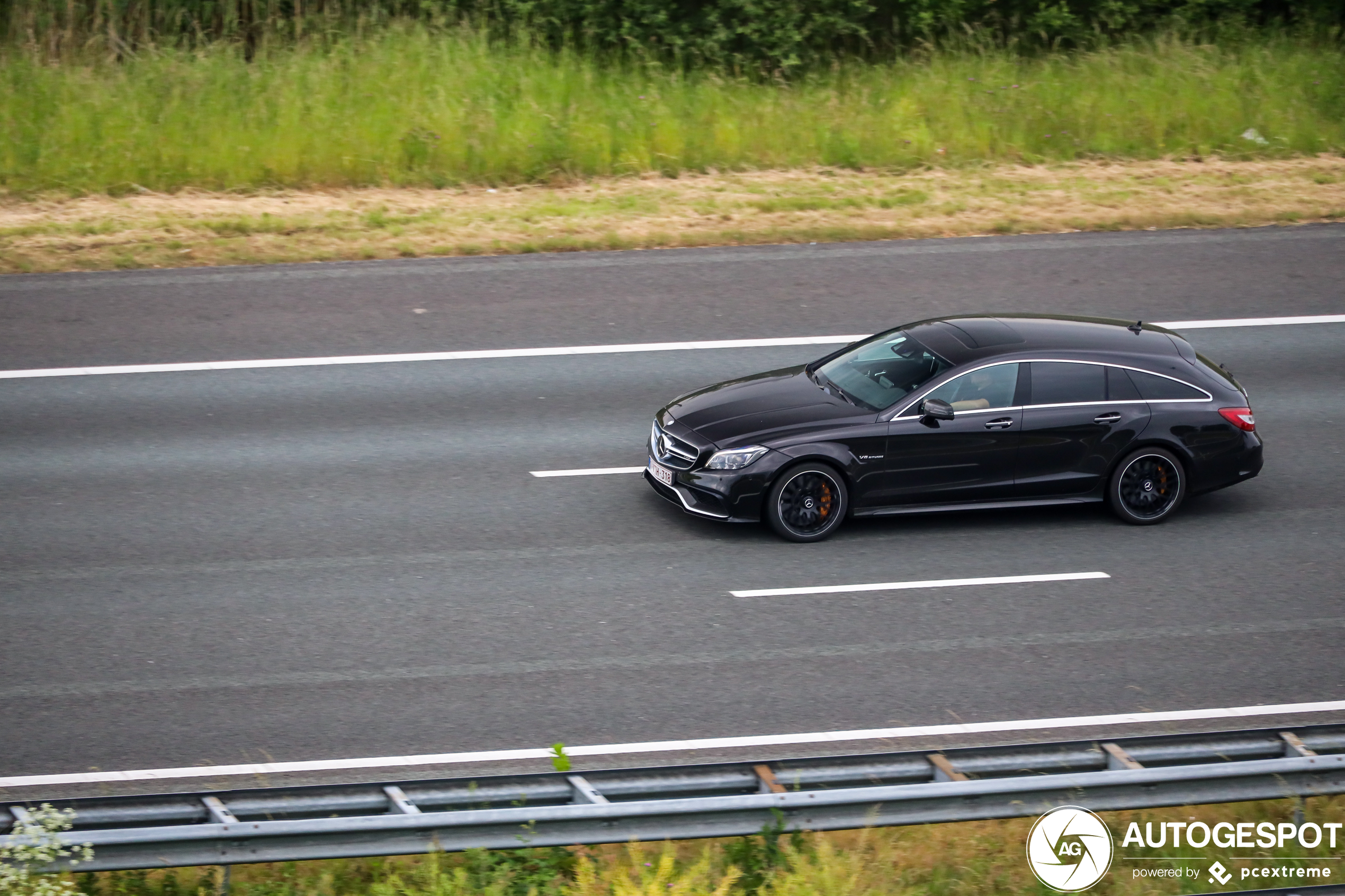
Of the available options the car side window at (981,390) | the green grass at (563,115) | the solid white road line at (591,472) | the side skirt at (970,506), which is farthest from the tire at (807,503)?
the green grass at (563,115)

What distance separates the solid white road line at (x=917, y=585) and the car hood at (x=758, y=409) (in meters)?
1.38

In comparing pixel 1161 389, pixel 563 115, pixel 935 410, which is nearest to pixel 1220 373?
pixel 1161 389

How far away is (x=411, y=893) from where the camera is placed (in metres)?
6.69

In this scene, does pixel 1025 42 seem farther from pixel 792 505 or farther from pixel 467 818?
pixel 467 818

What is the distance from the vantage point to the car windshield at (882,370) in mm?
11664

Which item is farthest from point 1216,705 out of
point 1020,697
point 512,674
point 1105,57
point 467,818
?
point 1105,57

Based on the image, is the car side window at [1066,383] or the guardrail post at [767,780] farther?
the car side window at [1066,383]

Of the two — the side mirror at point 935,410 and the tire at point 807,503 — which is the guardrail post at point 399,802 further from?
the side mirror at point 935,410

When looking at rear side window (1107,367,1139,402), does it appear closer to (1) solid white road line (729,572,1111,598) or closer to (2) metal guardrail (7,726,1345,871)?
(1) solid white road line (729,572,1111,598)

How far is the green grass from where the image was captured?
782 inches

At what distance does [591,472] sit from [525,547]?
5.25 ft

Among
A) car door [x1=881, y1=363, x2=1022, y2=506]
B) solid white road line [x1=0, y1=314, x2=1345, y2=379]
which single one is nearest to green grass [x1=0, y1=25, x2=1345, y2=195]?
solid white road line [x1=0, y1=314, x2=1345, y2=379]

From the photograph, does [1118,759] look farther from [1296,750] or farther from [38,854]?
[38,854]

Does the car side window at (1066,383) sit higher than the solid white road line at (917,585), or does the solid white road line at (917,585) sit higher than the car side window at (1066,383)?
the car side window at (1066,383)
